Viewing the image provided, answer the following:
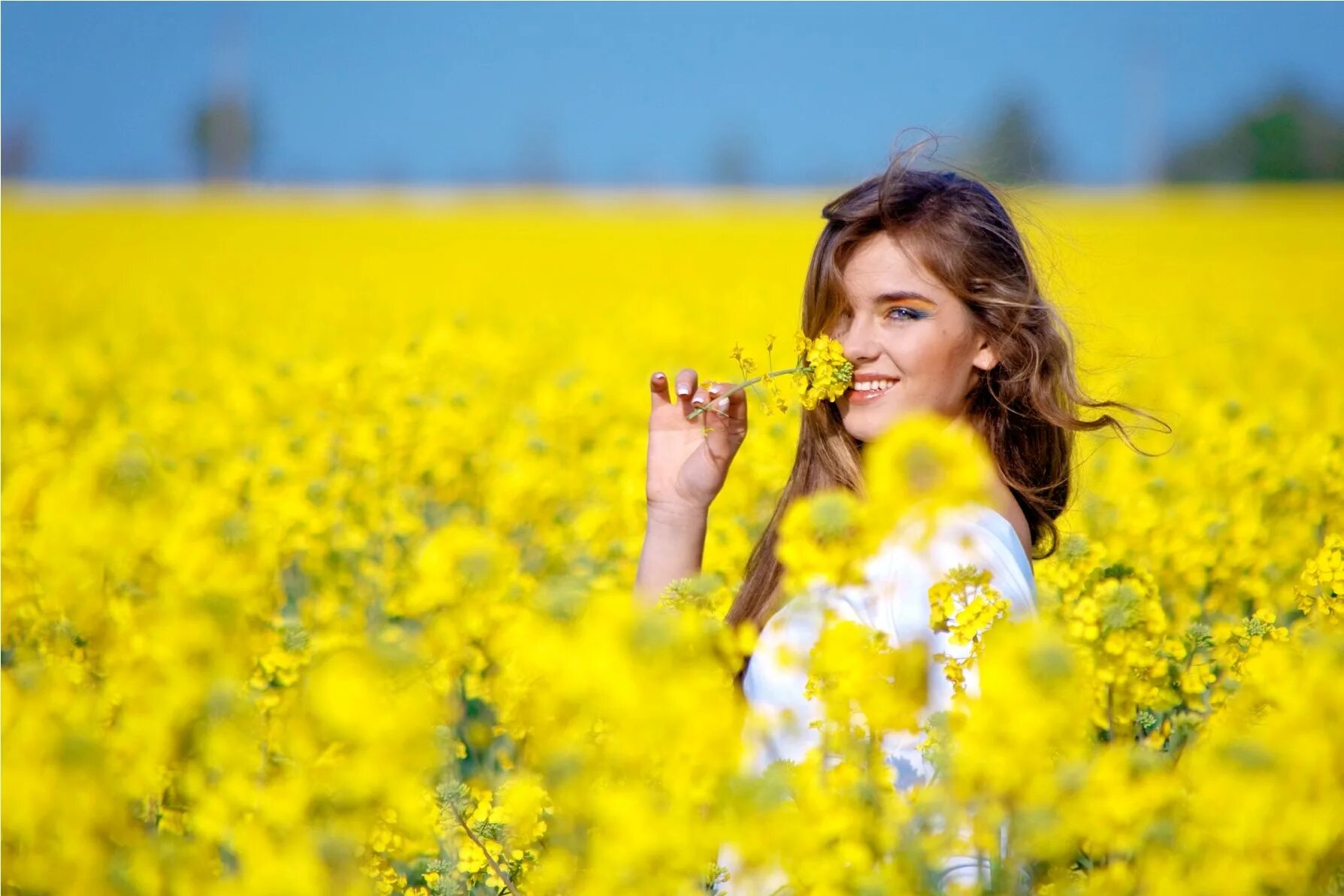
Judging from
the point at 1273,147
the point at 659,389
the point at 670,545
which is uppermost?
the point at 659,389

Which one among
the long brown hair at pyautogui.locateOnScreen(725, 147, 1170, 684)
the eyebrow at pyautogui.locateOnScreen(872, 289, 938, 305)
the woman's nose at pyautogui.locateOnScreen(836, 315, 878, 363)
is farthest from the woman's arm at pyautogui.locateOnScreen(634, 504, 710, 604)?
the eyebrow at pyautogui.locateOnScreen(872, 289, 938, 305)

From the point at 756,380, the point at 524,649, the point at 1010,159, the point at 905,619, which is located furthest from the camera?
the point at 1010,159

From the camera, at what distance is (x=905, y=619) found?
1726 millimetres

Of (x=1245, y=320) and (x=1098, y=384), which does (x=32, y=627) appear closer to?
(x=1098, y=384)

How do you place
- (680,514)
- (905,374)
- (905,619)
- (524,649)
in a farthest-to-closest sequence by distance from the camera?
(680,514) < (905,374) < (905,619) < (524,649)

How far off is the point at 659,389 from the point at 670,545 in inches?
11.2

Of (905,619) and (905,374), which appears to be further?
(905,374)

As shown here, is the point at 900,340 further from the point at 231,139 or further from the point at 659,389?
the point at 231,139

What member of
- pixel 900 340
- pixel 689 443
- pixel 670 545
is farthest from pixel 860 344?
pixel 670 545

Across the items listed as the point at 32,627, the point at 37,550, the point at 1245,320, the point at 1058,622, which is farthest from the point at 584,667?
the point at 1245,320

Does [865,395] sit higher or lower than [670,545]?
higher

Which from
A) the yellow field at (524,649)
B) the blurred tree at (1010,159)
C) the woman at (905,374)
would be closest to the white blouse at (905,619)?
the yellow field at (524,649)

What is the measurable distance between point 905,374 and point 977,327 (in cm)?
20

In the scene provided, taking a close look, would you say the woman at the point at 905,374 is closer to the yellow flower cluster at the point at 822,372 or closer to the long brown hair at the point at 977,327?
the long brown hair at the point at 977,327
